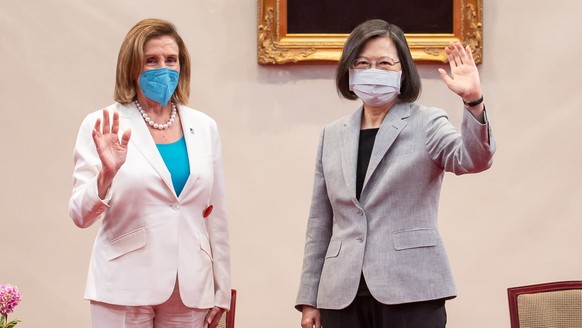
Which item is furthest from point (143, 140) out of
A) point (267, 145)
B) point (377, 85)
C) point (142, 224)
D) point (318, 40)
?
point (318, 40)

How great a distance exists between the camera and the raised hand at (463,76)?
2557 mm

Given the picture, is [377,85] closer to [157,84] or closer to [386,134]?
[386,134]

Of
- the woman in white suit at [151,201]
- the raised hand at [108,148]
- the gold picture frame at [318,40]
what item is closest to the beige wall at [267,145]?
the gold picture frame at [318,40]

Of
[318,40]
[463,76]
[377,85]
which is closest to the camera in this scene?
[463,76]

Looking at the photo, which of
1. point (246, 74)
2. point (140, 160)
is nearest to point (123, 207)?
point (140, 160)

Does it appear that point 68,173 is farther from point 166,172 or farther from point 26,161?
point 166,172

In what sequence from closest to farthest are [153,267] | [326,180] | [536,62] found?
1. [153,267]
2. [326,180]
3. [536,62]

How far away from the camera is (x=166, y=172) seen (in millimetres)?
2816

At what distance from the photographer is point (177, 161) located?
288cm

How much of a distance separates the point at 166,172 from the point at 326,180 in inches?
21.0

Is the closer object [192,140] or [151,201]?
[151,201]

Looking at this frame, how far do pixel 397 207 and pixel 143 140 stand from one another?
84 centimetres

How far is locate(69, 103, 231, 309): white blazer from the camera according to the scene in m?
2.75

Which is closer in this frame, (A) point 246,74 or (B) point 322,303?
(B) point 322,303
